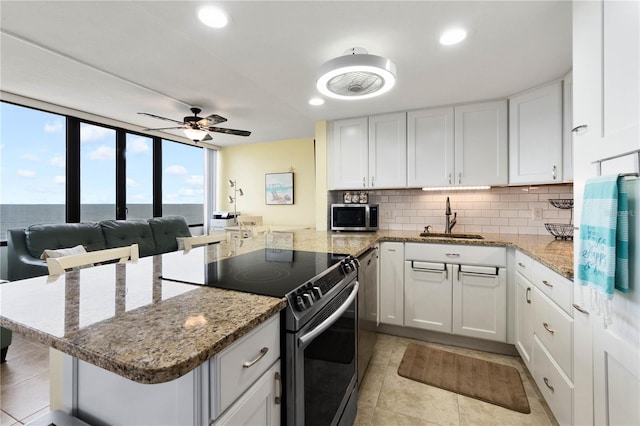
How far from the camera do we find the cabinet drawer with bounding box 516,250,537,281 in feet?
6.12

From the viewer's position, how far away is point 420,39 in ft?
5.49

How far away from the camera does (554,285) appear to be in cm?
148

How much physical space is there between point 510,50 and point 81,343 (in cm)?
251

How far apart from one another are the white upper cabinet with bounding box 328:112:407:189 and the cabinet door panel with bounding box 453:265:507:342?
3.70 ft

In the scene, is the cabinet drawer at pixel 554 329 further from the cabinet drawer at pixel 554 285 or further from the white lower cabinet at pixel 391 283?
the white lower cabinet at pixel 391 283

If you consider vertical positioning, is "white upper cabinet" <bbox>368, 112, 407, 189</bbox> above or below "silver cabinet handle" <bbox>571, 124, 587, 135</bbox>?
above

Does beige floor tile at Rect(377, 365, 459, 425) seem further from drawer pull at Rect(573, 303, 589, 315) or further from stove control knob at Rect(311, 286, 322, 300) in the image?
stove control knob at Rect(311, 286, 322, 300)

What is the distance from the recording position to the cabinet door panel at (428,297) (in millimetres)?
2438

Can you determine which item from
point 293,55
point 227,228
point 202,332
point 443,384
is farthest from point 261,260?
point 227,228

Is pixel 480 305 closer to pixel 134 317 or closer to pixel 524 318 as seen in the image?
pixel 524 318

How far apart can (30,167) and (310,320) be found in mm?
4419

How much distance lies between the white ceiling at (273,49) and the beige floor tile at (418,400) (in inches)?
89.1

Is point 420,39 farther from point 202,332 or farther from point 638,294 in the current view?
point 202,332

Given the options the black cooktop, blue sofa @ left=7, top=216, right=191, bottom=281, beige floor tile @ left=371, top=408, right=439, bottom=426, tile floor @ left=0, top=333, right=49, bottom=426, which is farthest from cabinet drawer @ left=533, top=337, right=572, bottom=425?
blue sofa @ left=7, top=216, right=191, bottom=281
